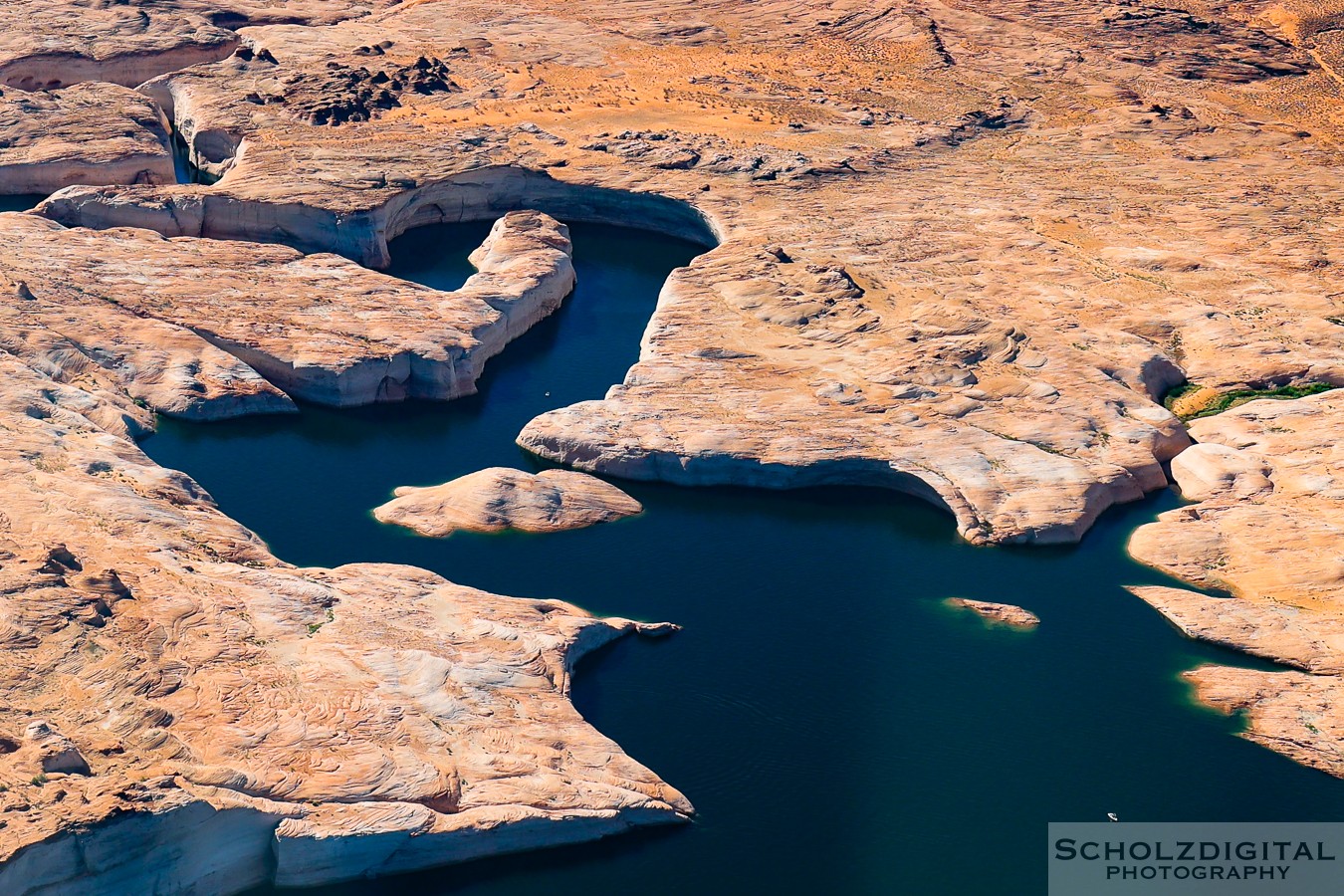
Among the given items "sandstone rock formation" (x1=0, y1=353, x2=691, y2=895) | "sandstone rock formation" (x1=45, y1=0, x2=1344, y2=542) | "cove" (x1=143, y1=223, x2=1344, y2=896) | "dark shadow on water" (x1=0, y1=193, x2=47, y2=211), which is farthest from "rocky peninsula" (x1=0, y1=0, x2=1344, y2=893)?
"cove" (x1=143, y1=223, x2=1344, y2=896)

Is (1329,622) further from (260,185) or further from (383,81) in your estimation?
(383,81)

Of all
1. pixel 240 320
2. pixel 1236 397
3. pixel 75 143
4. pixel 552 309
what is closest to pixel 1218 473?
pixel 1236 397

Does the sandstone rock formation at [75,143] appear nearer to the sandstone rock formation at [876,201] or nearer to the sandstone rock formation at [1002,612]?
the sandstone rock formation at [876,201]

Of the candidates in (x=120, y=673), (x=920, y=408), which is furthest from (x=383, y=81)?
(x=120, y=673)

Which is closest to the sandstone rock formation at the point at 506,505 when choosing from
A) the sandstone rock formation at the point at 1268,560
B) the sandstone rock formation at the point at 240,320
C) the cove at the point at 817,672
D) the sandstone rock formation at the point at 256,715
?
the cove at the point at 817,672

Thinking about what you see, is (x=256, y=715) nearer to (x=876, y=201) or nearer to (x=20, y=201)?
(x=876, y=201)
